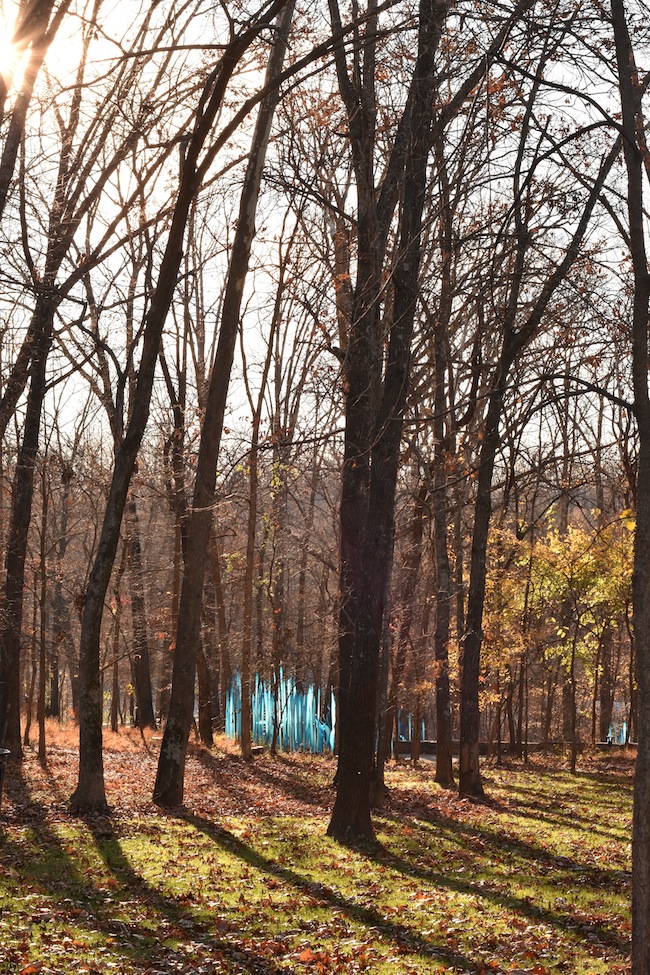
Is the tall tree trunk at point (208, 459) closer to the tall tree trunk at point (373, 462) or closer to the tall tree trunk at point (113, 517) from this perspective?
the tall tree trunk at point (113, 517)

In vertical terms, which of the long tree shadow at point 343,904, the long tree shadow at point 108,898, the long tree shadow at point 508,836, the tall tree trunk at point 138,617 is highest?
the tall tree trunk at point 138,617

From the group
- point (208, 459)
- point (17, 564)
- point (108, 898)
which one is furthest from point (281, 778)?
point (108, 898)

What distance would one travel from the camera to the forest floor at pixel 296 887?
6758mm

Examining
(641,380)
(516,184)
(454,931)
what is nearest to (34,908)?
(454,931)

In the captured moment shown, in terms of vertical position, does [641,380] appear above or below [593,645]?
above

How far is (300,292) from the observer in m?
12.6

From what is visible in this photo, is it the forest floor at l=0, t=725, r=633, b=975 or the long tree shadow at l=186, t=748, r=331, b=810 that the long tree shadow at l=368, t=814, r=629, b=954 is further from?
the long tree shadow at l=186, t=748, r=331, b=810

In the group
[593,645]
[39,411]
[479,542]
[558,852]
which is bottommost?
[558,852]

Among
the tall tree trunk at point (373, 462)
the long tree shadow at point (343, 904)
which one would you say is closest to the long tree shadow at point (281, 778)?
the tall tree trunk at point (373, 462)

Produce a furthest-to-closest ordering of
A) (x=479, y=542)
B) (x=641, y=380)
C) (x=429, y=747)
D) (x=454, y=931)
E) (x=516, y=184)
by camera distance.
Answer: (x=429, y=747), (x=479, y=542), (x=516, y=184), (x=454, y=931), (x=641, y=380)

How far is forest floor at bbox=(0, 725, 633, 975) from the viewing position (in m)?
6.76

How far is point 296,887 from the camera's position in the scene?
29.6 feet

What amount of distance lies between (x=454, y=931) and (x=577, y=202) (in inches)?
245

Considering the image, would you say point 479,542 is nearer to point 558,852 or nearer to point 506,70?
point 558,852
